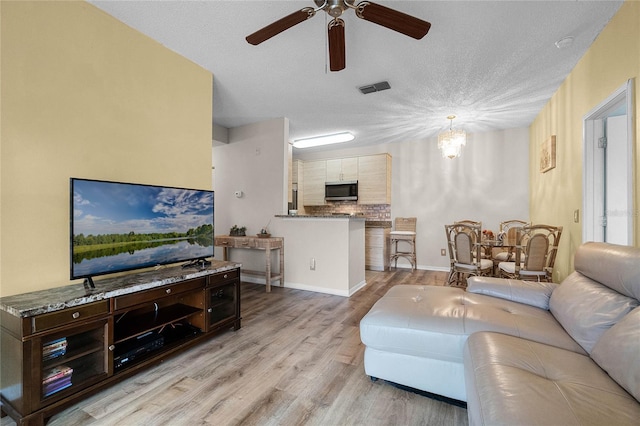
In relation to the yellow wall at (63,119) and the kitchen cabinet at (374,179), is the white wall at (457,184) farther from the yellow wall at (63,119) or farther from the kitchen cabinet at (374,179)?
the yellow wall at (63,119)

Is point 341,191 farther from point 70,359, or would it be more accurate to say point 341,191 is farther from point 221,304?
point 70,359

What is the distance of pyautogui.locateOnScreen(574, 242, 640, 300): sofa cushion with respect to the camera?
134cm

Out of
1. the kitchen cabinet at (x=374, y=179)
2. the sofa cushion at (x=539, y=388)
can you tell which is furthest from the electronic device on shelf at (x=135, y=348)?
the kitchen cabinet at (x=374, y=179)

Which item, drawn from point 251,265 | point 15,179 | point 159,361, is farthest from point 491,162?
point 15,179

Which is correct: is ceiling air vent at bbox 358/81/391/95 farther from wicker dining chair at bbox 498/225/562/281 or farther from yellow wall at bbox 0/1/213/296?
wicker dining chair at bbox 498/225/562/281

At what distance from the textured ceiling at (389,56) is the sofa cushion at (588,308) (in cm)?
209

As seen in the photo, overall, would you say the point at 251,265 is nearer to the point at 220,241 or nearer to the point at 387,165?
the point at 220,241

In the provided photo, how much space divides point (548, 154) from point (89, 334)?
17.4 feet

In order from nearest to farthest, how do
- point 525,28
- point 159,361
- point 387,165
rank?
point 159,361 < point 525,28 < point 387,165

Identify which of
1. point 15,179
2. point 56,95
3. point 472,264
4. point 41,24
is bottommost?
point 472,264

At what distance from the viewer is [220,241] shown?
446 cm

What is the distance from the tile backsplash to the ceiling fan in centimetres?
451

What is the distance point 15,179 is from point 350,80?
307cm

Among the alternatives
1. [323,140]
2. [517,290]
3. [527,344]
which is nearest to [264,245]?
[323,140]
